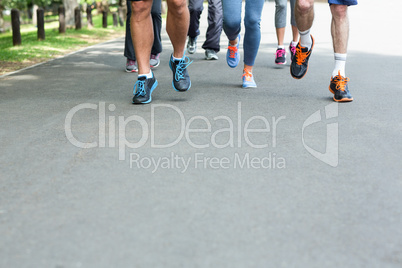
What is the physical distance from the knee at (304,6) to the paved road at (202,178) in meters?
0.82

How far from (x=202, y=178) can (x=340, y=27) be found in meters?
2.80

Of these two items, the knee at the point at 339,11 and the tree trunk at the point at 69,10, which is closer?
the knee at the point at 339,11

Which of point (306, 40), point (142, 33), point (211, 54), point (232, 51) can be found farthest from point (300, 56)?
point (211, 54)

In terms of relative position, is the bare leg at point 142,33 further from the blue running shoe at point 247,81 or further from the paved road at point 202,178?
the blue running shoe at point 247,81

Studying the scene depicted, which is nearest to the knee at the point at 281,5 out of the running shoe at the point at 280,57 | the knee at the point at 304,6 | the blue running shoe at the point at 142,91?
the running shoe at the point at 280,57

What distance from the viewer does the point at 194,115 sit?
4.65 metres

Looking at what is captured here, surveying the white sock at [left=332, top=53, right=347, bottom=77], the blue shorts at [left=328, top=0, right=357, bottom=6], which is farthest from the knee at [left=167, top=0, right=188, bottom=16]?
the white sock at [left=332, top=53, right=347, bottom=77]

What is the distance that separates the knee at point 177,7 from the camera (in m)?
5.05

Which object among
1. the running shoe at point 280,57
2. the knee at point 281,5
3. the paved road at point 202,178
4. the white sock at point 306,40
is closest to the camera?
the paved road at point 202,178

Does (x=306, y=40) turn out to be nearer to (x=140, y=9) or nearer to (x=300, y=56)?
(x=300, y=56)

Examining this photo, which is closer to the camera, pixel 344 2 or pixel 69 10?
pixel 344 2

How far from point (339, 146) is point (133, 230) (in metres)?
1.81

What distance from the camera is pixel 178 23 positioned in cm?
529

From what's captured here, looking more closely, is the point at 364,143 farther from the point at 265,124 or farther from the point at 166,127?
the point at 166,127
